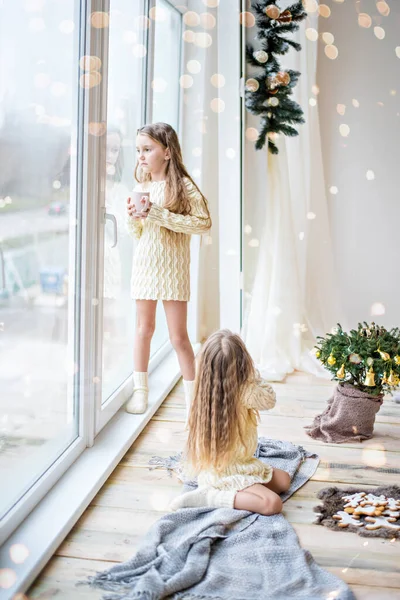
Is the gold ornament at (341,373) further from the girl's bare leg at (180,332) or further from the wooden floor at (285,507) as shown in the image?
the girl's bare leg at (180,332)

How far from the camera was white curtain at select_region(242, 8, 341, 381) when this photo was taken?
349 cm

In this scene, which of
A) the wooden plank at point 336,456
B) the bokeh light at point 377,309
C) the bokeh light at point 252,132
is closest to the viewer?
the wooden plank at point 336,456

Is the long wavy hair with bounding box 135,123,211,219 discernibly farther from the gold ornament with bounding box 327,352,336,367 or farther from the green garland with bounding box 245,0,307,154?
the green garland with bounding box 245,0,307,154

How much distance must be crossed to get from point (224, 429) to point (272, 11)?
83.7 inches

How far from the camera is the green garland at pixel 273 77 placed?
3.33 m

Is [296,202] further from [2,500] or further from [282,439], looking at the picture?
[2,500]

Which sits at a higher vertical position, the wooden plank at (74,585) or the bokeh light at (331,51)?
the bokeh light at (331,51)

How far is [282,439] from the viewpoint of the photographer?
8.66 ft

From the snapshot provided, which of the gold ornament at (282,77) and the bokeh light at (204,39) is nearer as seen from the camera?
the gold ornament at (282,77)

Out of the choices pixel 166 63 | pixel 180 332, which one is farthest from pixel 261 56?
pixel 180 332

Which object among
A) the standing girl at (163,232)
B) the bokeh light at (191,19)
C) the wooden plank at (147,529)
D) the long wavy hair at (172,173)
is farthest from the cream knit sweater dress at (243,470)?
the bokeh light at (191,19)

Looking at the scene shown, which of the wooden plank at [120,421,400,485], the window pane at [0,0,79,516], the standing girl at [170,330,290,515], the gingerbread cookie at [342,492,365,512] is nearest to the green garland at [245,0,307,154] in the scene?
the window pane at [0,0,79,516]

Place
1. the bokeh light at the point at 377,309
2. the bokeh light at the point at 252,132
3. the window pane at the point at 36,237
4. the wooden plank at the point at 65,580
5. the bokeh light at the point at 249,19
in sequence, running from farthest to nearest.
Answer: the bokeh light at the point at 377,309 < the bokeh light at the point at 252,132 < the bokeh light at the point at 249,19 < the window pane at the point at 36,237 < the wooden plank at the point at 65,580

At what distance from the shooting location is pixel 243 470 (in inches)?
82.2
